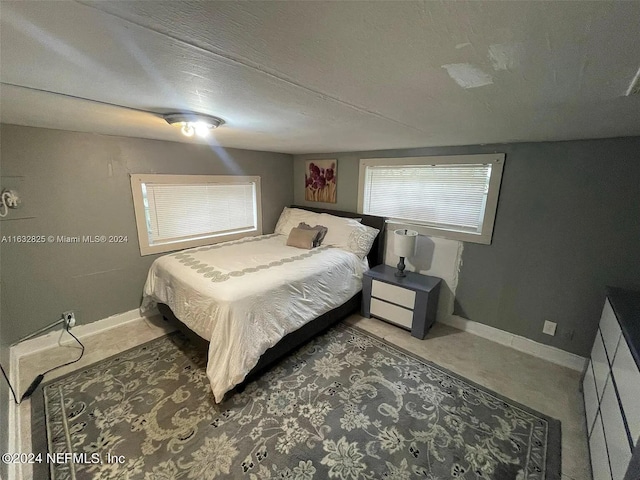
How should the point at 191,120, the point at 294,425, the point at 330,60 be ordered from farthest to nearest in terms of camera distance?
the point at 294,425 → the point at 191,120 → the point at 330,60

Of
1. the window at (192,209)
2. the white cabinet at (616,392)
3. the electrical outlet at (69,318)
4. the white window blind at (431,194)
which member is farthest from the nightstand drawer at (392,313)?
the electrical outlet at (69,318)

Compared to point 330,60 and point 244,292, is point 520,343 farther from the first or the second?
point 330,60

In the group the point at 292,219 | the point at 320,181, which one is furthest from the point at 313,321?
the point at 320,181

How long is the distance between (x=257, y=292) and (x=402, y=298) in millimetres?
1530

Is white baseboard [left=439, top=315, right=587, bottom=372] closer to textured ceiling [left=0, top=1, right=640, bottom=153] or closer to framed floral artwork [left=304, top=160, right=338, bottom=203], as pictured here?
textured ceiling [left=0, top=1, right=640, bottom=153]

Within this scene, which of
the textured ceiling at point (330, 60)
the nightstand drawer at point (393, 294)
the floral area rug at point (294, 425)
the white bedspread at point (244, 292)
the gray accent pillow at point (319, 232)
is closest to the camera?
the textured ceiling at point (330, 60)

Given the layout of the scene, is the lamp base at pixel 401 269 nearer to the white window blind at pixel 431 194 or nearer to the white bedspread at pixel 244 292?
the white bedspread at pixel 244 292

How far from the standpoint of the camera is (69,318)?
94.0 inches

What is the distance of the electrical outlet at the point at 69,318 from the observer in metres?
2.37

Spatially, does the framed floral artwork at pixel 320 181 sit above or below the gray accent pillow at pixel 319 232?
above

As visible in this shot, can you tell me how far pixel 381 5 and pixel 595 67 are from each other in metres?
0.76

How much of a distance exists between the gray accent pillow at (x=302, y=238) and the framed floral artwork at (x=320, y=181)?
749mm

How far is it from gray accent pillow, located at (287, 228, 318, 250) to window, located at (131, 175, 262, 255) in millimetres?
798

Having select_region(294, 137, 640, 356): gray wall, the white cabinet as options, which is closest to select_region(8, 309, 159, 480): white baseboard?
the white cabinet
